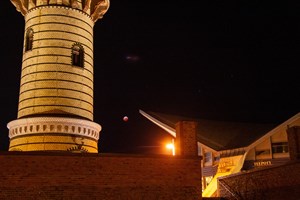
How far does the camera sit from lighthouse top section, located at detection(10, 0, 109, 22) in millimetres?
24172

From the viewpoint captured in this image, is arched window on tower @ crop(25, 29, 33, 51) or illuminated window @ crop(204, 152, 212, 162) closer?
arched window on tower @ crop(25, 29, 33, 51)

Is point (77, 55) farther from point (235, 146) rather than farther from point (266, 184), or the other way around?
point (235, 146)

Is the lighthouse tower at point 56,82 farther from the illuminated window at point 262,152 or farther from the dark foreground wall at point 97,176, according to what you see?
the illuminated window at point 262,152

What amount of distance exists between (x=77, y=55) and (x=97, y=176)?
8.95m

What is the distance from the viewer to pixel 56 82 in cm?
2284

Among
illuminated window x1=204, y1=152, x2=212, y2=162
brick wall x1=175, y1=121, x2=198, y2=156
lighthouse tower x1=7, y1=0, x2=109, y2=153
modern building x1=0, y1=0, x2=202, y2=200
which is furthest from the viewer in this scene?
illuminated window x1=204, y1=152, x2=212, y2=162

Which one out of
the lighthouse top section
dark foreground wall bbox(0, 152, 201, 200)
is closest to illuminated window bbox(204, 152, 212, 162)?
the lighthouse top section

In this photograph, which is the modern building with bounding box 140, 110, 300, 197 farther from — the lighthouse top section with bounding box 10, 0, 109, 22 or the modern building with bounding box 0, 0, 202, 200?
the lighthouse top section with bounding box 10, 0, 109, 22

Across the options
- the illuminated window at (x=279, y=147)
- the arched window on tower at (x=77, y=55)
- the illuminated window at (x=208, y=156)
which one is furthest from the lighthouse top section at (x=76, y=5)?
the illuminated window at (x=279, y=147)

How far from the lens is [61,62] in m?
23.3

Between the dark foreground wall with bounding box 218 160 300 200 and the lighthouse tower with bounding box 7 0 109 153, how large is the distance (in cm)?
724

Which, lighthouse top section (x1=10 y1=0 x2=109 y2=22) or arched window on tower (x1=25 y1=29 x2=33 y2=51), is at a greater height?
lighthouse top section (x1=10 y1=0 x2=109 y2=22)

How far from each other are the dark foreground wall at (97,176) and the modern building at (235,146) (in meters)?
9.46

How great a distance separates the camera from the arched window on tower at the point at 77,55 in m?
23.8
